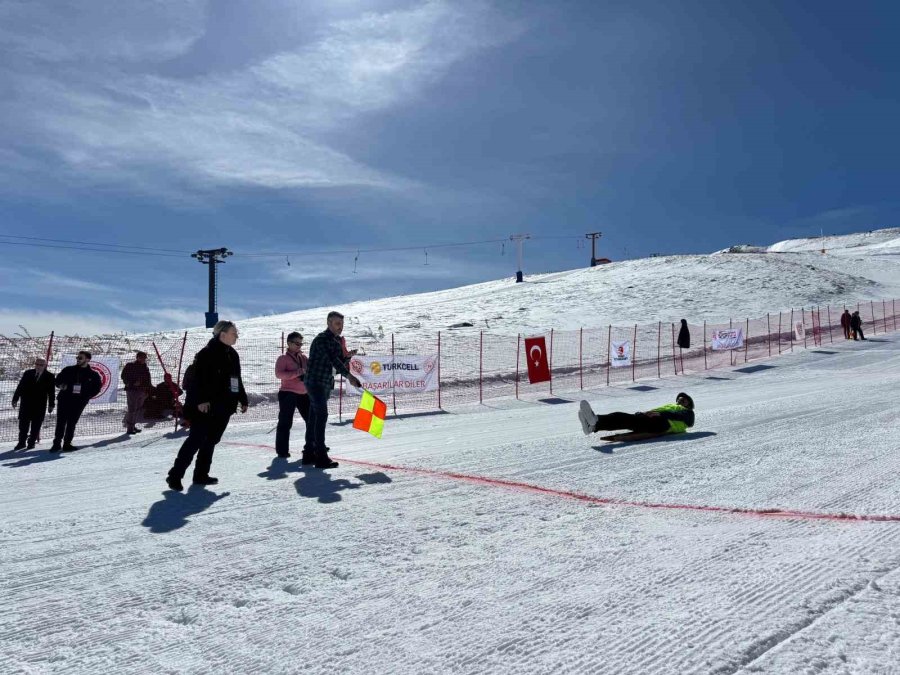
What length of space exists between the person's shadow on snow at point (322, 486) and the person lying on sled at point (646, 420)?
3539 millimetres

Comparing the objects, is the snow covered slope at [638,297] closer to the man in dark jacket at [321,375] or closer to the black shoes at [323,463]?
the man in dark jacket at [321,375]

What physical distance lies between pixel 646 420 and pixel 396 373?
10.0 meters

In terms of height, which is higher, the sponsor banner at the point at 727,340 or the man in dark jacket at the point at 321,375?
the sponsor banner at the point at 727,340

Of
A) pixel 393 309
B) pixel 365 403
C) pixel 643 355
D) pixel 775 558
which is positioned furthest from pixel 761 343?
pixel 775 558

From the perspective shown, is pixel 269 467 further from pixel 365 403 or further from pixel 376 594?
pixel 376 594

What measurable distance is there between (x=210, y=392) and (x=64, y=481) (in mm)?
2645

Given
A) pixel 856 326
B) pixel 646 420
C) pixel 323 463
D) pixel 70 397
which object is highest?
pixel 856 326

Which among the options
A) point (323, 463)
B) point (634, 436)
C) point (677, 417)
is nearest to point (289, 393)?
point (323, 463)

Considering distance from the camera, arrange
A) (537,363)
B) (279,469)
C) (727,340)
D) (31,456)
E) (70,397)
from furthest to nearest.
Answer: (727,340), (537,363), (70,397), (31,456), (279,469)

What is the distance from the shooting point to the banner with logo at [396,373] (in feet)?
56.7

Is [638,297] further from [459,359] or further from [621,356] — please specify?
[621,356]

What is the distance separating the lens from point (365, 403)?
8.12 m

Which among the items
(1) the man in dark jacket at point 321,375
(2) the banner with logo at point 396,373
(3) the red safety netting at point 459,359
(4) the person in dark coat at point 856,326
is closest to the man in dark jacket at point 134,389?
(3) the red safety netting at point 459,359

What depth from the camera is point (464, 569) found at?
3.80m
